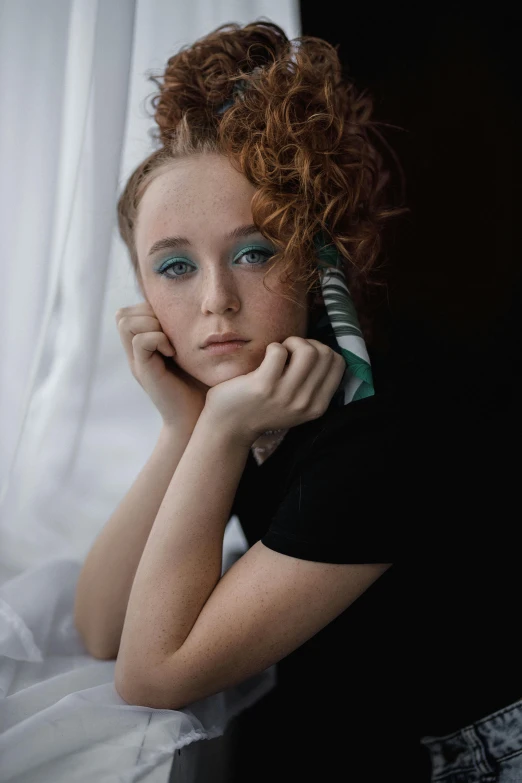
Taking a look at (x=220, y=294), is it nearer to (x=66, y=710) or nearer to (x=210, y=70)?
(x=210, y=70)

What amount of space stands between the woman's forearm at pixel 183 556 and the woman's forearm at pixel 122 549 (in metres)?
0.20

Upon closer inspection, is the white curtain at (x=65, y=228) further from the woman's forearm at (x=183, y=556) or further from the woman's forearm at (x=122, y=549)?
the woman's forearm at (x=183, y=556)

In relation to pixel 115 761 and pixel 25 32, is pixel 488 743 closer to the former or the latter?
pixel 115 761

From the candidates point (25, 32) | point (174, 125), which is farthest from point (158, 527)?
point (25, 32)

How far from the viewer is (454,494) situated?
92cm

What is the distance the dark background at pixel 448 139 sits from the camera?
1.37 meters

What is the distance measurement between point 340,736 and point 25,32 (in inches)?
52.8

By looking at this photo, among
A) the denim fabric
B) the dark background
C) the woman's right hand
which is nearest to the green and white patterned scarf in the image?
the woman's right hand

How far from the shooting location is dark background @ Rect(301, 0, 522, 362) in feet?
4.50

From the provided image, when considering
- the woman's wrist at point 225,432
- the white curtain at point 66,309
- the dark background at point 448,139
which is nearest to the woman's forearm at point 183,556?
the woman's wrist at point 225,432

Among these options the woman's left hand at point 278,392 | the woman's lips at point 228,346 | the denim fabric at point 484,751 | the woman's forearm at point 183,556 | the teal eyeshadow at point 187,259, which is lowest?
the denim fabric at point 484,751

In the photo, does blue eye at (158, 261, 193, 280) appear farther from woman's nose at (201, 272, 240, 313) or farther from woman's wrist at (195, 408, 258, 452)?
woman's wrist at (195, 408, 258, 452)

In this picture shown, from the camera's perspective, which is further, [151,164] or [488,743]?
[151,164]

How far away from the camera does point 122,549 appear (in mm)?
1130
